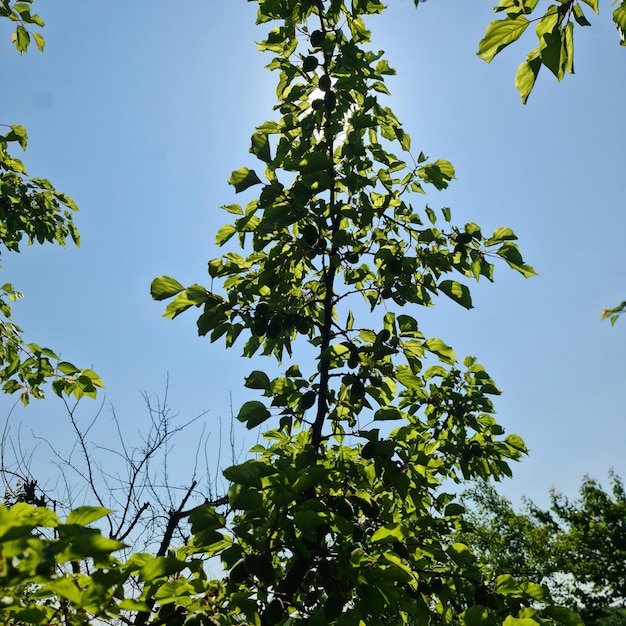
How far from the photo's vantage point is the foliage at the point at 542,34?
1200 mm

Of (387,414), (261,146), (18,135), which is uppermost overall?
(18,135)

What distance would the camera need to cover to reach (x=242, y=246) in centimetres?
304

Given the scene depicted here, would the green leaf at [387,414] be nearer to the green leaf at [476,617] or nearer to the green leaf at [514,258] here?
the green leaf at [476,617]

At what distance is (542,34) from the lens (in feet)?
4.10

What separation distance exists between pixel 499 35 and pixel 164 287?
1.86 meters

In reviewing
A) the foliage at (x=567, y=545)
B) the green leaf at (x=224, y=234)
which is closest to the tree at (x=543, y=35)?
the green leaf at (x=224, y=234)

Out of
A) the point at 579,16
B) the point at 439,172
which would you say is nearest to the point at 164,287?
the point at 439,172

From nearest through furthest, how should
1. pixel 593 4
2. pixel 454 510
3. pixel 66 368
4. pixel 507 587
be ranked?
pixel 593 4
pixel 507 587
pixel 454 510
pixel 66 368

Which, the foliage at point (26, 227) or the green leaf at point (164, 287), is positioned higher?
the foliage at point (26, 227)

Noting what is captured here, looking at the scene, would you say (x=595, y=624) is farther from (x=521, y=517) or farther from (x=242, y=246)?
(x=242, y=246)

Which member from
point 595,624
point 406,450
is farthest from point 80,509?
point 595,624

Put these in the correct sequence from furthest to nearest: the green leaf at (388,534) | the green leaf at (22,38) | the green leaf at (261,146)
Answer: the green leaf at (22,38) < the green leaf at (261,146) < the green leaf at (388,534)

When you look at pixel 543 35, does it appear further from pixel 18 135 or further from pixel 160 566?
pixel 18 135

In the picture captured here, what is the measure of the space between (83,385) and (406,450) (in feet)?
8.06
